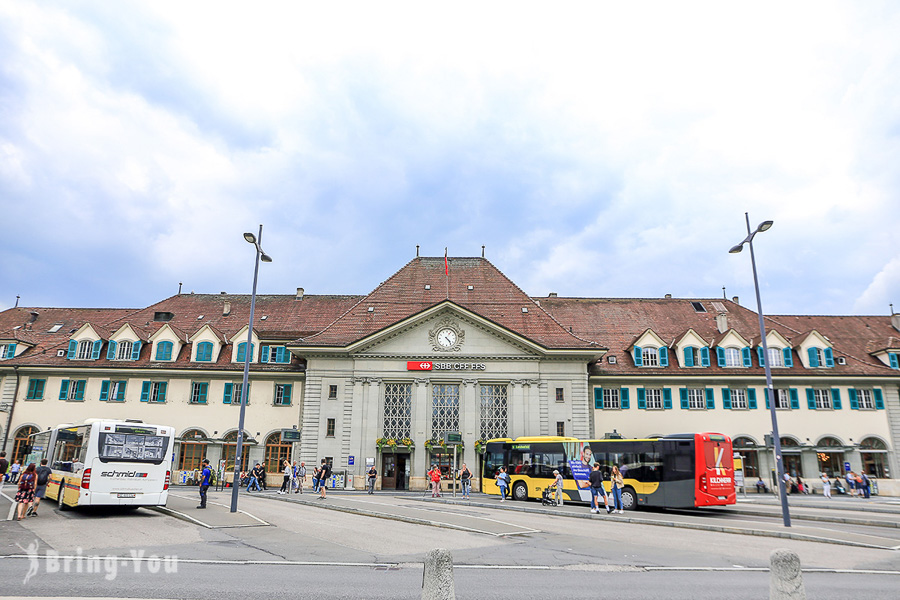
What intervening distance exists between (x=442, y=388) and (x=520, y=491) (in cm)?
1054

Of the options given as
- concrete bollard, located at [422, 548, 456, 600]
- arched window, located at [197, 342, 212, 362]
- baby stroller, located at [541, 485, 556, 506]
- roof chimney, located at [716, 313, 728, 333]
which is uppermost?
roof chimney, located at [716, 313, 728, 333]

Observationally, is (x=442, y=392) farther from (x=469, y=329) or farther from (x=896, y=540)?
(x=896, y=540)

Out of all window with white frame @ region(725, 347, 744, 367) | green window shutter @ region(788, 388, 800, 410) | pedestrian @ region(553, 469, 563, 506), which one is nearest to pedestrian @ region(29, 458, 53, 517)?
pedestrian @ region(553, 469, 563, 506)

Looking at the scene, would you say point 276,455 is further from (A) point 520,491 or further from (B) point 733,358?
(B) point 733,358

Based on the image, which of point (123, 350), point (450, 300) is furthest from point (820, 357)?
point (123, 350)

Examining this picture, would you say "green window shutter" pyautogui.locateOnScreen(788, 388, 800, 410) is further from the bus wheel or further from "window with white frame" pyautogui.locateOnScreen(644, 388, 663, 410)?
the bus wheel

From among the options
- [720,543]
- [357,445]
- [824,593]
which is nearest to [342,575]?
[824,593]

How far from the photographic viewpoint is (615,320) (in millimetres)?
47531

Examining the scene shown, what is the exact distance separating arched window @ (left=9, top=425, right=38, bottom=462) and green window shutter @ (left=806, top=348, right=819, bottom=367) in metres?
53.3

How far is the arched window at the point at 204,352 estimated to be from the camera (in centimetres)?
4266

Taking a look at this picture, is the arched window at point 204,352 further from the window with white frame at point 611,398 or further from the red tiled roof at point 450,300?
the window with white frame at point 611,398

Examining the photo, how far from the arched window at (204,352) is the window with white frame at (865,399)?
4452 centimetres

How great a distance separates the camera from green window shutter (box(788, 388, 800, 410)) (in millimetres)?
40812

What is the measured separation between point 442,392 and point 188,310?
2269cm
